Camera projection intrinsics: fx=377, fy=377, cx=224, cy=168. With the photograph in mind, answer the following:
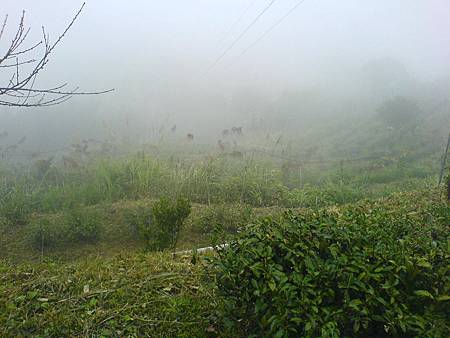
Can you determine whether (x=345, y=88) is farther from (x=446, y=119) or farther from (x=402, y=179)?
(x=402, y=179)

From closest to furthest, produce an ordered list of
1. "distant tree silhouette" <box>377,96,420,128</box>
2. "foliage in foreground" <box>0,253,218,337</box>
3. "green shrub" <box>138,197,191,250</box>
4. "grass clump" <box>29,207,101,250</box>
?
"foliage in foreground" <box>0,253,218,337</box>, "green shrub" <box>138,197,191,250</box>, "grass clump" <box>29,207,101,250</box>, "distant tree silhouette" <box>377,96,420,128</box>

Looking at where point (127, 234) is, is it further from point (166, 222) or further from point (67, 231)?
point (166, 222)

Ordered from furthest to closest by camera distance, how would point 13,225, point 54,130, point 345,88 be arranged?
point 345,88 < point 54,130 < point 13,225

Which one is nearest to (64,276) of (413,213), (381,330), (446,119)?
(381,330)

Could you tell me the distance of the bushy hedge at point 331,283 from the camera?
150cm

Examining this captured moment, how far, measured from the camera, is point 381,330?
1.74 m

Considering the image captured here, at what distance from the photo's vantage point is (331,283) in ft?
5.36

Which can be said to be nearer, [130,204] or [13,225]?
[13,225]

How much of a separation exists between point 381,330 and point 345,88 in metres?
20.3

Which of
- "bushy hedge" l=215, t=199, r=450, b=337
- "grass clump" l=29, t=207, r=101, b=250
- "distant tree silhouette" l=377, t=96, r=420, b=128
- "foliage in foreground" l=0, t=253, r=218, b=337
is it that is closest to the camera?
"bushy hedge" l=215, t=199, r=450, b=337

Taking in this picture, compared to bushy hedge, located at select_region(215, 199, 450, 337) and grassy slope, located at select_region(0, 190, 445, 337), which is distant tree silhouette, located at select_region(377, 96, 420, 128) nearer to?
grassy slope, located at select_region(0, 190, 445, 337)

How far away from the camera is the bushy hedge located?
150cm

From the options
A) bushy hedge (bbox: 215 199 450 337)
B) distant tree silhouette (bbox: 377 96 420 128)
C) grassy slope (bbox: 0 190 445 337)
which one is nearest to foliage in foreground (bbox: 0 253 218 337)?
grassy slope (bbox: 0 190 445 337)

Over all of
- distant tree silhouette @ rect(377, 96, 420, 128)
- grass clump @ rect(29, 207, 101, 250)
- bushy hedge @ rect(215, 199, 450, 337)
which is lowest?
grass clump @ rect(29, 207, 101, 250)
